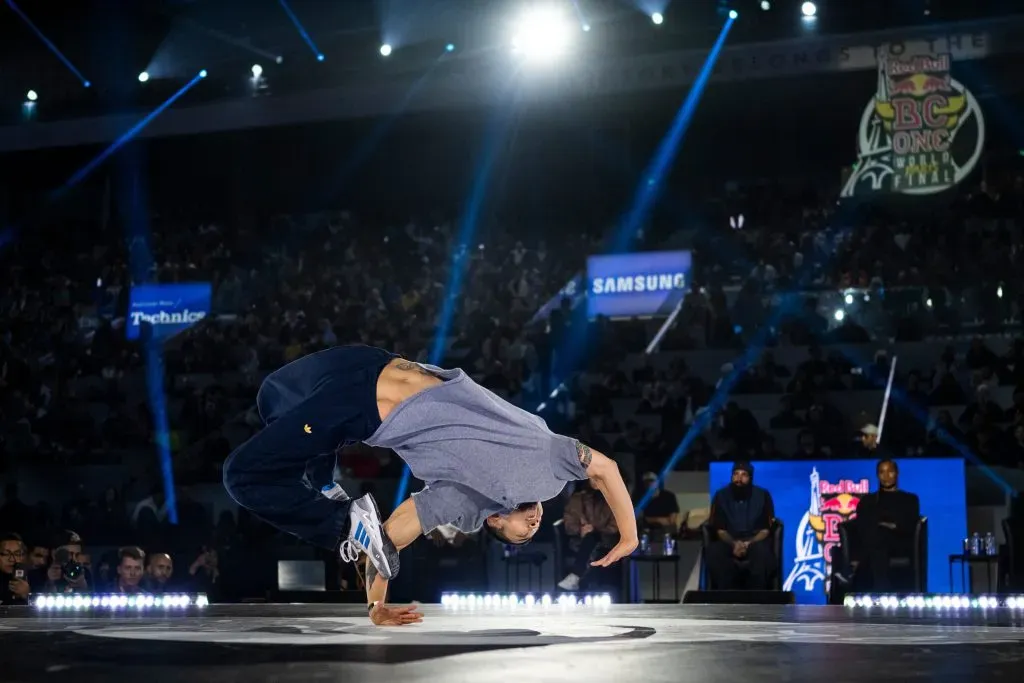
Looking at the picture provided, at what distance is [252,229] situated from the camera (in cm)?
1453

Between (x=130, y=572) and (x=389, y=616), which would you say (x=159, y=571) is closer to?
(x=130, y=572)

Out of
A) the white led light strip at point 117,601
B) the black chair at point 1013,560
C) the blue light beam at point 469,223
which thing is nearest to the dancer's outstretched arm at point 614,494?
the white led light strip at point 117,601

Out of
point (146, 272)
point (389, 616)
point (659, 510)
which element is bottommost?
point (389, 616)

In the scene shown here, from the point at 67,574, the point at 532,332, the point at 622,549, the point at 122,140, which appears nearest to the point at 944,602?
the point at 622,549

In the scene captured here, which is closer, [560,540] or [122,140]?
[560,540]

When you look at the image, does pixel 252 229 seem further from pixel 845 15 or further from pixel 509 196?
pixel 845 15

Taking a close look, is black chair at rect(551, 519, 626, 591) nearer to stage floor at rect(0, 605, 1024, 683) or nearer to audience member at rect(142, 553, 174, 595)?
audience member at rect(142, 553, 174, 595)

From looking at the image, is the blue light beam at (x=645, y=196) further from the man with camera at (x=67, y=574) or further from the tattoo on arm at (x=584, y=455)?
the tattoo on arm at (x=584, y=455)

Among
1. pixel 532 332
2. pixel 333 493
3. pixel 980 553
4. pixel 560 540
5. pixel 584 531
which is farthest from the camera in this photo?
pixel 532 332

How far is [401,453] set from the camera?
325cm

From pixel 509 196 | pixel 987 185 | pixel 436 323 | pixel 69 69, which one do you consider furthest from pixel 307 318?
pixel 987 185

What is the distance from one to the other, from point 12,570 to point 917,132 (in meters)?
9.32

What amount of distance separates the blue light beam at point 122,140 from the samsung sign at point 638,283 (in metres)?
5.87

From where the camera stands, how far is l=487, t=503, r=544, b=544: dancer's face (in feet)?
10.5
